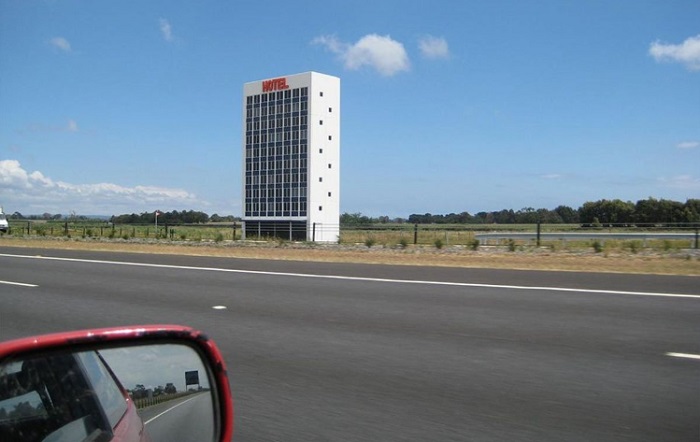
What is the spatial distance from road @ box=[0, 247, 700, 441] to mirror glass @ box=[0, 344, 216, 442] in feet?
8.31

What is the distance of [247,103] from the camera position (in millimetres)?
58906

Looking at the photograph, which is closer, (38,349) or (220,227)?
(38,349)

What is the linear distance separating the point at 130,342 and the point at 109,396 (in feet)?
0.61

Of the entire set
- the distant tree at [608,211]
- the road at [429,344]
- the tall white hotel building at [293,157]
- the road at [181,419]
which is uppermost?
→ the tall white hotel building at [293,157]

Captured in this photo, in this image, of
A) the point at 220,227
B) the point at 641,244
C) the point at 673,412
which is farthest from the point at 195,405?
the point at 220,227

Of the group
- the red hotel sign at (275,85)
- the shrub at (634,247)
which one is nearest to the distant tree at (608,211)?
the shrub at (634,247)

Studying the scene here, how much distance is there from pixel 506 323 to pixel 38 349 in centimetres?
801

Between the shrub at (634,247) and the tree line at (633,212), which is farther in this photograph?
the tree line at (633,212)

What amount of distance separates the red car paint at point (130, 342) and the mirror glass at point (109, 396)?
1 cm

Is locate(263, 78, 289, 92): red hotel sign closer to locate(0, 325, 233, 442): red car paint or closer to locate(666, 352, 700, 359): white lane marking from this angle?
locate(666, 352, 700, 359): white lane marking

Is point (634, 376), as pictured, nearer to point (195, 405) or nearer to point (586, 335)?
point (586, 335)

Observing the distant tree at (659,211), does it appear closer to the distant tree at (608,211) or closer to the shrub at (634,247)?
the distant tree at (608,211)

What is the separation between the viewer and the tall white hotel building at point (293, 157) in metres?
54.6

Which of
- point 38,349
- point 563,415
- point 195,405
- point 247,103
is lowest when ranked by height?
point 563,415
